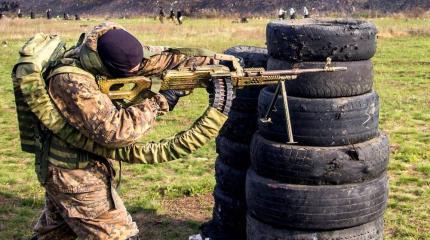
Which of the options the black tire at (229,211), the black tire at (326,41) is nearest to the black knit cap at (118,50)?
Answer: the black tire at (326,41)

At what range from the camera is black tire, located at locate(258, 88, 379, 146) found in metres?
4.44

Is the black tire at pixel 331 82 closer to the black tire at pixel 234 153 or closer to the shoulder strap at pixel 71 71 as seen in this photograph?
the black tire at pixel 234 153

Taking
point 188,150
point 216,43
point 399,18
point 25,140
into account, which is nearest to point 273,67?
point 188,150

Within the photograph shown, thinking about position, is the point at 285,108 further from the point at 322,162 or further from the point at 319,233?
the point at 319,233

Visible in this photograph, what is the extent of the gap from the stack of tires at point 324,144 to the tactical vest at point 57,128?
2.32 ft

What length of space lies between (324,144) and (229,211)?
1600 millimetres

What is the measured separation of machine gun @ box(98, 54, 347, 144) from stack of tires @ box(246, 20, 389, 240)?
15 cm

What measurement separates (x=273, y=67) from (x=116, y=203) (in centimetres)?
163

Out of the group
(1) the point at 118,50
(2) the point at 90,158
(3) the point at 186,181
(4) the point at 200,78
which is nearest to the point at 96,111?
(1) the point at 118,50

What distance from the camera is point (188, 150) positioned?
4.20 meters

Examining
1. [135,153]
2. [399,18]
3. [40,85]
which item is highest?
[40,85]

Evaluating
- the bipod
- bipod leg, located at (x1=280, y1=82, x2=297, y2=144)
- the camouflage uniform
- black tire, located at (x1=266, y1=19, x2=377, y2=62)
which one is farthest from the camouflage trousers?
black tire, located at (x1=266, y1=19, x2=377, y2=62)

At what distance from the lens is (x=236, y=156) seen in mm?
5637

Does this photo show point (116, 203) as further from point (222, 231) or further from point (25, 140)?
point (222, 231)
